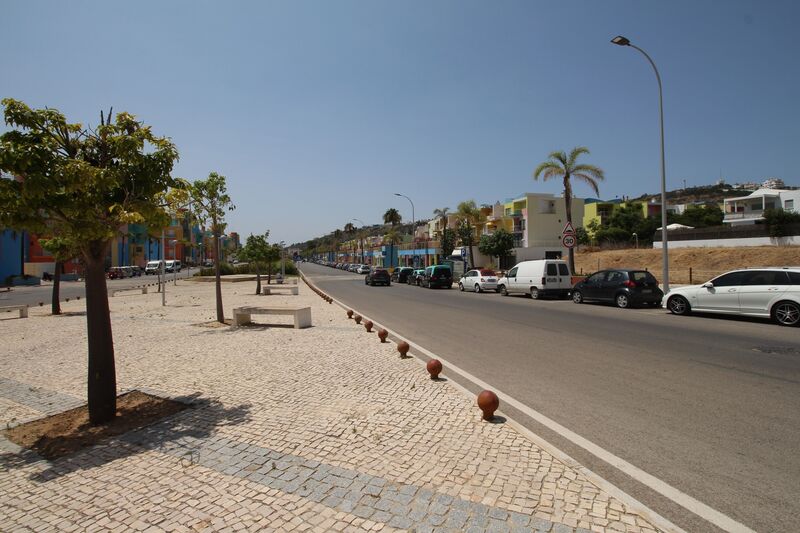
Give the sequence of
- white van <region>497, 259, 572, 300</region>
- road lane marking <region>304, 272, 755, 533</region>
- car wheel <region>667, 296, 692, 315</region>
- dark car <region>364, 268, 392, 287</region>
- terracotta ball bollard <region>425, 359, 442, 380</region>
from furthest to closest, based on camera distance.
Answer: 1. dark car <region>364, 268, 392, 287</region>
2. white van <region>497, 259, 572, 300</region>
3. car wheel <region>667, 296, 692, 315</region>
4. terracotta ball bollard <region>425, 359, 442, 380</region>
5. road lane marking <region>304, 272, 755, 533</region>

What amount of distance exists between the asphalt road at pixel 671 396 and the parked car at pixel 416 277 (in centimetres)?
2337

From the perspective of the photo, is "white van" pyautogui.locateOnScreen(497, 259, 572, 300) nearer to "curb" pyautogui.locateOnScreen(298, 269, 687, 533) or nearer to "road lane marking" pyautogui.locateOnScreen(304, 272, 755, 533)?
"curb" pyautogui.locateOnScreen(298, 269, 687, 533)

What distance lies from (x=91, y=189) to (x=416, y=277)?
106 feet

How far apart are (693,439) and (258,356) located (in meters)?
7.21

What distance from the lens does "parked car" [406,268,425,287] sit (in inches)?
1410

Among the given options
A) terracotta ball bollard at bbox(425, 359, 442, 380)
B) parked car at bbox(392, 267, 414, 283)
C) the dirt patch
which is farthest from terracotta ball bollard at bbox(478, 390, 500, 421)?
parked car at bbox(392, 267, 414, 283)

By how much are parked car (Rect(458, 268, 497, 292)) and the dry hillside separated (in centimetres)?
1176

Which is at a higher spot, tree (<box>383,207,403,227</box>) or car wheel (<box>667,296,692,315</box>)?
tree (<box>383,207,403,227</box>)

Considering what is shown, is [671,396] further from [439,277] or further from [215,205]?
[439,277]

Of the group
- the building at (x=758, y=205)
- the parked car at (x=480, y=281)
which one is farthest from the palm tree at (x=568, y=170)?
the building at (x=758, y=205)

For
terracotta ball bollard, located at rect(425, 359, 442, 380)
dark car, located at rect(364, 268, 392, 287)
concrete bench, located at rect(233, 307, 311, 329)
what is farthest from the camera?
dark car, located at rect(364, 268, 392, 287)

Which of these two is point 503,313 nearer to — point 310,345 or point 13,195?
point 310,345

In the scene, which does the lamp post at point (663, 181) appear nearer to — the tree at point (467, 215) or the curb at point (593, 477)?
the curb at point (593, 477)

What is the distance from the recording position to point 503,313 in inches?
615
